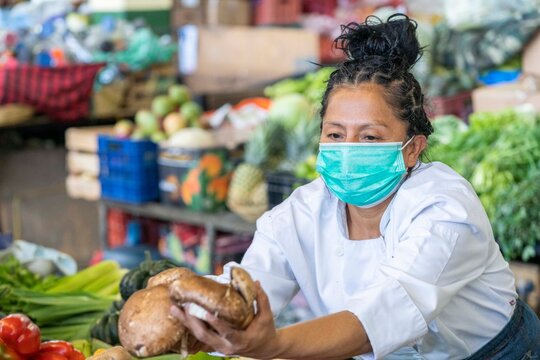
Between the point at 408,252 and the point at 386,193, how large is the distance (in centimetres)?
30

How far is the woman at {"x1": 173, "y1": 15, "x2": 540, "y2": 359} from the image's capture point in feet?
5.96

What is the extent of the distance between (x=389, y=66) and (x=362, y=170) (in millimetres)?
285

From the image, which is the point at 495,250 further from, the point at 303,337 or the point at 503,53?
the point at 503,53

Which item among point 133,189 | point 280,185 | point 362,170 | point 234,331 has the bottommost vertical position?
point 133,189

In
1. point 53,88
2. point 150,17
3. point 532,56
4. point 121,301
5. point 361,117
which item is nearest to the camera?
point 361,117

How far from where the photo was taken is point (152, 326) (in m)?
1.53

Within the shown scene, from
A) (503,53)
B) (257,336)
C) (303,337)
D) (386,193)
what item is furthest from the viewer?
(503,53)

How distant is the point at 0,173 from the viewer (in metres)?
6.52

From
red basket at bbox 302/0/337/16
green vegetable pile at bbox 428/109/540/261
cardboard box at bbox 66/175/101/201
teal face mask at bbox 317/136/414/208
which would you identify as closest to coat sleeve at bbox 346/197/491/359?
teal face mask at bbox 317/136/414/208

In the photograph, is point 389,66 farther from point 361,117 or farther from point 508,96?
point 508,96

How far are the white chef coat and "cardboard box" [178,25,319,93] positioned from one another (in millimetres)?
4884

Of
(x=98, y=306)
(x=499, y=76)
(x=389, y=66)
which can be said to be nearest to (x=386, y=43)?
(x=389, y=66)

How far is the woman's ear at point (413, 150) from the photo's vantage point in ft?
7.03

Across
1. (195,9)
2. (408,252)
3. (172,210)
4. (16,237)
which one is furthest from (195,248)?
(195,9)
